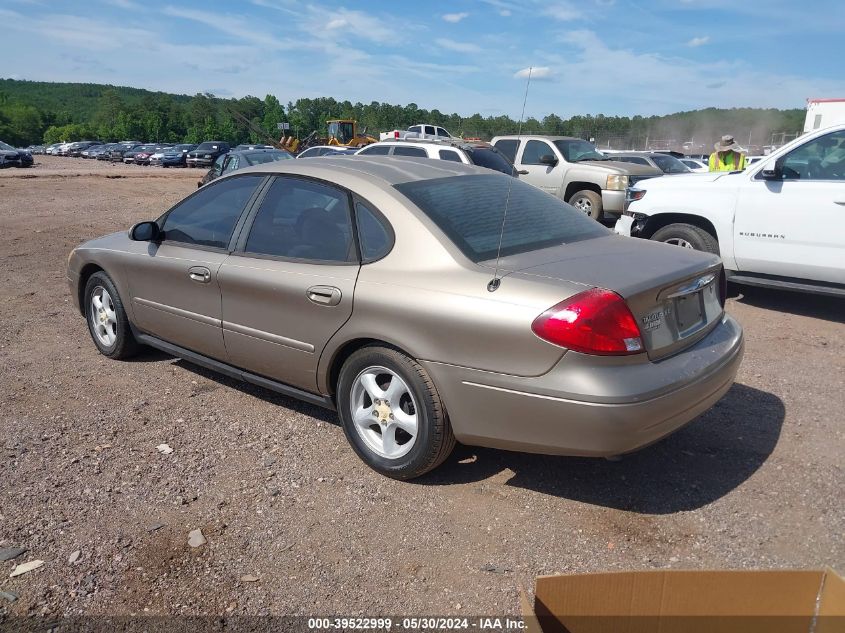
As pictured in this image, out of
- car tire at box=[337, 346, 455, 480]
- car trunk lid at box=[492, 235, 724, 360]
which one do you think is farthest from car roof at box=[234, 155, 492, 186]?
car tire at box=[337, 346, 455, 480]

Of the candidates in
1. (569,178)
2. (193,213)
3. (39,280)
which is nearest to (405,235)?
(193,213)

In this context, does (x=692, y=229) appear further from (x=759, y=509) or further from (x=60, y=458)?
(x=60, y=458)

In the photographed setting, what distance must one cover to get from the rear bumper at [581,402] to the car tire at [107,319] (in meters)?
2.99

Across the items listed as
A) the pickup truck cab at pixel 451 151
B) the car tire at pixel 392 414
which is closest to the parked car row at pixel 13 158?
the pickup truck cab at pixel 451 151

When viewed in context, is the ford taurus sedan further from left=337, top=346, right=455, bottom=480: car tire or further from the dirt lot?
the dirt lot

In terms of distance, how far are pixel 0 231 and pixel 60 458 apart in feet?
33.1

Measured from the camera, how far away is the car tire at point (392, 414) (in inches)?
126

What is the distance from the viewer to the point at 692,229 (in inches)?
276

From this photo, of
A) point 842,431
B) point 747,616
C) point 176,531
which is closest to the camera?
point 747,616

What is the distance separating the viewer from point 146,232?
470 centimetres

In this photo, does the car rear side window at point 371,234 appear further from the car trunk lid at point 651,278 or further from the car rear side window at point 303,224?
the car trunk lid at point 651,278

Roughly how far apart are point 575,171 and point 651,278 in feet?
34.1

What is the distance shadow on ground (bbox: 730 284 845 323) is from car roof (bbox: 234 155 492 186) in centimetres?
422

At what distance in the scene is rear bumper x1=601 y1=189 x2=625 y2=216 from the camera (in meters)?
12.3
